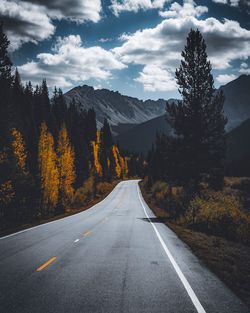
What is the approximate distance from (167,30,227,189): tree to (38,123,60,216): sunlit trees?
67.4ft

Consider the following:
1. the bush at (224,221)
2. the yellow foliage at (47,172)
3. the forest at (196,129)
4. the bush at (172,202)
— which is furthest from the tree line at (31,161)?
the bush at (224,221)

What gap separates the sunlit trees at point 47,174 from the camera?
41.3 m

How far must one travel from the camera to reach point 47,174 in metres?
42.1

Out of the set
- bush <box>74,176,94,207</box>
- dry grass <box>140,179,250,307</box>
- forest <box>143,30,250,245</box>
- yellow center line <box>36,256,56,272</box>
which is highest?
forest <box>143,30,250,245</box>

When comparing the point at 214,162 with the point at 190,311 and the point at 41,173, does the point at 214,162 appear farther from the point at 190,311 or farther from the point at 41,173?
the point at 41,173

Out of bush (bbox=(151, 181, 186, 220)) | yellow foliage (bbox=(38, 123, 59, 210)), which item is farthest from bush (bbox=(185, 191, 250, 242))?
yellow foliage (bbox=(38, 123, 59, 210))

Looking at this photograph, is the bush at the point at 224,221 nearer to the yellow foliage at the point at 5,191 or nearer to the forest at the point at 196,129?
the forest at the point at 196,129

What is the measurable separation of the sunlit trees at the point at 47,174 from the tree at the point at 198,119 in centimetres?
2053

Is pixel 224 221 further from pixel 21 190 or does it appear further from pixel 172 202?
pixel 21 190

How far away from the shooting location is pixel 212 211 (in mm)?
18109

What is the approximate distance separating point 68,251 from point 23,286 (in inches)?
175

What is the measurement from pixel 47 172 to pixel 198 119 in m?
23.7

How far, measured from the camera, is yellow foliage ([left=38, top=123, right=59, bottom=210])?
136 ft

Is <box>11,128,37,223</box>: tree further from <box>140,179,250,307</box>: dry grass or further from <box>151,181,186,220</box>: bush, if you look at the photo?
<box>140,179,250,307</box>: dry grass
